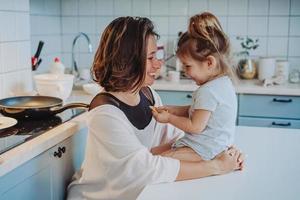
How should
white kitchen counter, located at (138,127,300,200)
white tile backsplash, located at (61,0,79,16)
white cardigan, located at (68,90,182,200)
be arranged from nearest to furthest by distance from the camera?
white kitchen counter, located at (138,127,300,200), white cardigan, located at (68,90,182,200), white tile backsplash, located at (61,0,79,16)

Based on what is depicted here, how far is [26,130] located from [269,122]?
170cm

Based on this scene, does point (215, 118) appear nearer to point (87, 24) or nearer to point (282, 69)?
point (282, 69)

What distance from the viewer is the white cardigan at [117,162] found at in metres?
1.24

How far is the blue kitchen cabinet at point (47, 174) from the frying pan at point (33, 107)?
0.46 feet

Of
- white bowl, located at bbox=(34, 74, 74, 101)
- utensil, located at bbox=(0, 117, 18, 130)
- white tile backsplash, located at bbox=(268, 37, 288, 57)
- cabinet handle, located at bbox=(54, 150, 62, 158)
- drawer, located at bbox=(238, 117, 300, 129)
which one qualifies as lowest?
drawer, located at bbox=(238, 117, 300, 129)

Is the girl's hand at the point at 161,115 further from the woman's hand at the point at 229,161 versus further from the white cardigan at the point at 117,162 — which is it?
the woman's hand at the point at 229,161

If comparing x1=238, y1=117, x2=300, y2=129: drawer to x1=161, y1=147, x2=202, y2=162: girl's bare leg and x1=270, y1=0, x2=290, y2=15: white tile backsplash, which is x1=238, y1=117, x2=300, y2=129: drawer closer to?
x1=270, y1=0, x2=290, y2=15: white tile backsplash

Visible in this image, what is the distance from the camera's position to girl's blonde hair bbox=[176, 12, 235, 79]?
4.50ft

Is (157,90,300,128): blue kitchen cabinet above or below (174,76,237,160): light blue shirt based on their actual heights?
below

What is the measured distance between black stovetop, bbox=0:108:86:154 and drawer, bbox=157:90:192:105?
102 cm

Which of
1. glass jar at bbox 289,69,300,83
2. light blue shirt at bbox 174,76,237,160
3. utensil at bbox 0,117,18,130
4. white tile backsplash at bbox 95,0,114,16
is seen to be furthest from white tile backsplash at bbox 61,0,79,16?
light blue shirt at bbox 174,76,237,160

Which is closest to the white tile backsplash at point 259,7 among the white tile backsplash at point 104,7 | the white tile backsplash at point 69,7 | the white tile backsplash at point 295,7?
the white tile backsplash at point 295,7

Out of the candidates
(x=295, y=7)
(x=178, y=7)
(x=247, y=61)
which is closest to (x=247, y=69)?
(x=247, y=61)

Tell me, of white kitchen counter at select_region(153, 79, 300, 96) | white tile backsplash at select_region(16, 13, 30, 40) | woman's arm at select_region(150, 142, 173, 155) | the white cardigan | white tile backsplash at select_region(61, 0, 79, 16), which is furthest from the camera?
white tile backsplash at select_region(61, 0, 79, 16)
